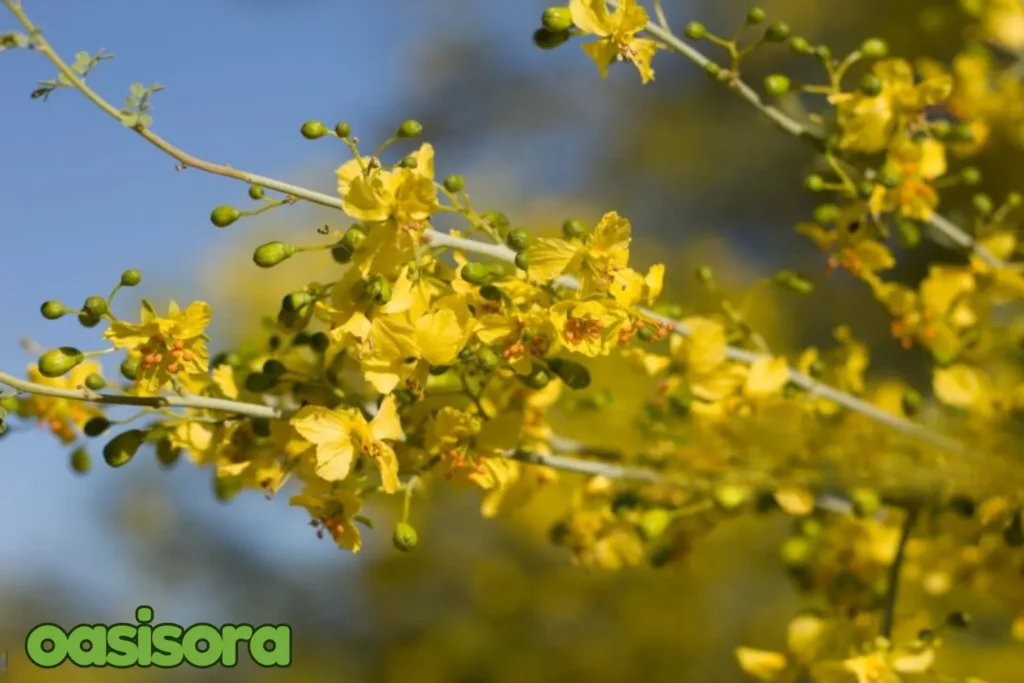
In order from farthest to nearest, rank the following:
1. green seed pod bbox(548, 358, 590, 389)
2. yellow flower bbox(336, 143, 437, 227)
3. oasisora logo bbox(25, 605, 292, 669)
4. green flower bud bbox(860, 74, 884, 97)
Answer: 1. oasisora logo bbox(25, 605, 292, 669)
2. green flower bud bbox(860, 74, 884, 97)
3. green seed pod bbox(548, 358, 590, 389)
4. yellow flower bbox(336, 143, 437, 227)

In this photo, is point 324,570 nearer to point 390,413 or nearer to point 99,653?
point 99,653

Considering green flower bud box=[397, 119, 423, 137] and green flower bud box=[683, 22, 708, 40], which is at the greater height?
green flower bud box=[683, 22, 708, 40]

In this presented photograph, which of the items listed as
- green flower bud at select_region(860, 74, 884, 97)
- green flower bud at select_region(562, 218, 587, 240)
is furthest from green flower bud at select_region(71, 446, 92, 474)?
green flower bud at select_region(860, 74, 884, 97)

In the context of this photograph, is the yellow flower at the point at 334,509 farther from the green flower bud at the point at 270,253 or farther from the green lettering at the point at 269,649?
the green lettering at the point at 269,649

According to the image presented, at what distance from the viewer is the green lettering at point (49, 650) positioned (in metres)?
1.25

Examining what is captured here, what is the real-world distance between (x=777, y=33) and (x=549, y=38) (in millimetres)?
291

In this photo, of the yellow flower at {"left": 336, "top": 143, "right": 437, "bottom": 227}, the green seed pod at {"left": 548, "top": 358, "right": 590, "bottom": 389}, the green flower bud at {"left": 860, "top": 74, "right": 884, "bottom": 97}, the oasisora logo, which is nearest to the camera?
the yellow flower at {"left": 336, "top": 143, "right": 437, "bottom": 227}

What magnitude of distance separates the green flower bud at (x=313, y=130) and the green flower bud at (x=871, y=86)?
556 millimetres

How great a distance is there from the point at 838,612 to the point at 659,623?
1834 mm

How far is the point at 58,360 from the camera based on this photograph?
91cm

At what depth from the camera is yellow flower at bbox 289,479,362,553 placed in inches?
38.6

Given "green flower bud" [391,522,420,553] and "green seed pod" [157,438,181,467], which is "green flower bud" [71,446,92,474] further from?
"green flower bud" [391,522,420,553]

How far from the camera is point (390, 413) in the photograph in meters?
0.92

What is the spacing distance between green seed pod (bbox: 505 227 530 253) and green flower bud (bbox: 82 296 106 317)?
1.09 ft
